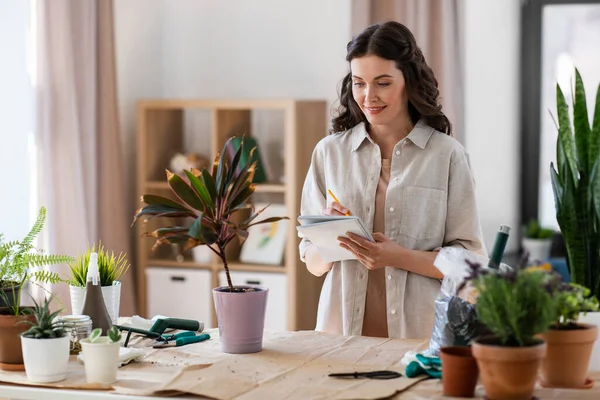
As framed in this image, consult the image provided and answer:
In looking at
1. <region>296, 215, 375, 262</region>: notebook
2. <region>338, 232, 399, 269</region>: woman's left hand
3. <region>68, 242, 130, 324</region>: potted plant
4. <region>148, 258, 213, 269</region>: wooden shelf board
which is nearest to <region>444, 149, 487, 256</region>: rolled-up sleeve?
<region>338, 232, 399, 269</region>: woman's left hand

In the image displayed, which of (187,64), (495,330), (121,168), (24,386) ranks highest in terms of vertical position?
(187,64)

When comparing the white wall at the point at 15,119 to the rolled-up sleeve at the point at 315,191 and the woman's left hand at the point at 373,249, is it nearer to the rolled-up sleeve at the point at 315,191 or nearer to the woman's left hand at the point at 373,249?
the rolled-up sleeve at the point at 315,191

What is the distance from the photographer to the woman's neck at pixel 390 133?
2.89 m

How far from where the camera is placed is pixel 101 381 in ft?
6.77

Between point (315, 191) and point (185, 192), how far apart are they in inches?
28.8

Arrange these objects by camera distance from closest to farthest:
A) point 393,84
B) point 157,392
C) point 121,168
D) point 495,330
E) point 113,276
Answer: point 495,330, point 157,392, point 113,276, point 393,84, point 121,168

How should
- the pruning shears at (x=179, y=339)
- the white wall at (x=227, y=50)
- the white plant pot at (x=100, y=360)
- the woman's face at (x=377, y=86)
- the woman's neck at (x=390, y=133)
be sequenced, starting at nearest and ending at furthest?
the white plant pot at (x=100, y=360), the pruning shears at (x=179, y=339), the woman's face at (x=377, y=86), the woman's neck at (x=390, y=133), the white wall at (x=227, y=50)

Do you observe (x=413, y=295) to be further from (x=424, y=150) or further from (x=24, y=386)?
(x=24, y=386)

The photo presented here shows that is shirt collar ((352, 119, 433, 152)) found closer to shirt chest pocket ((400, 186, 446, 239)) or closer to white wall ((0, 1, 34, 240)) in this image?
shirt chest pocket ((400, 186, 446, 239))

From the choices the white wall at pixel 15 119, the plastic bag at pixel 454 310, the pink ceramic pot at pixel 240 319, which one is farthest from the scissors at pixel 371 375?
the white wall at pixel 15 119

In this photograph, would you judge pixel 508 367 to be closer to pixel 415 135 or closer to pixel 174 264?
pixel 415 135

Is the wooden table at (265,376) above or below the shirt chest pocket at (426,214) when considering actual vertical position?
below

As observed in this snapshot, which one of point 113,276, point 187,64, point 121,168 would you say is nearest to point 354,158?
point 113,276

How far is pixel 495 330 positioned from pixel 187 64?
12.8ft
